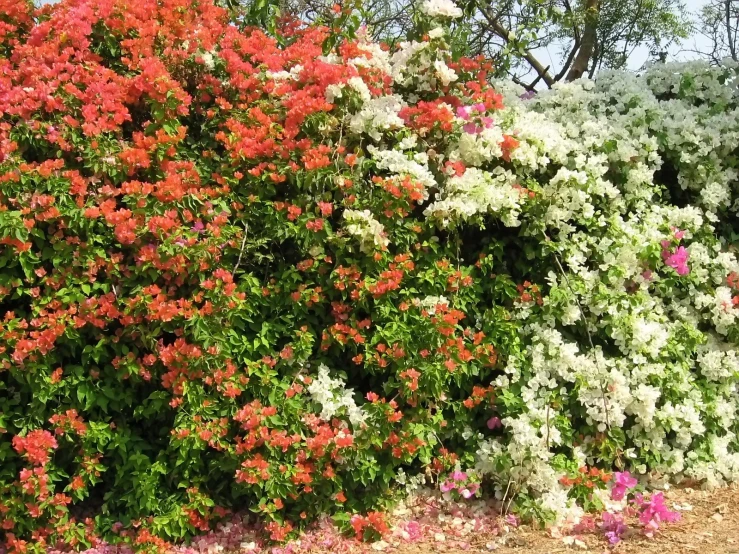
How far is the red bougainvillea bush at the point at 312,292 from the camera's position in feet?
10.3

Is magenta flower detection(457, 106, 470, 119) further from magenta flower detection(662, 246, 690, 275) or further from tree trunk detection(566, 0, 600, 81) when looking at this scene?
tree trunk detection(566, 0, 600, 81)

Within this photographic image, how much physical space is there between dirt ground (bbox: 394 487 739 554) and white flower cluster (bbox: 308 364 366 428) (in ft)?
2.15

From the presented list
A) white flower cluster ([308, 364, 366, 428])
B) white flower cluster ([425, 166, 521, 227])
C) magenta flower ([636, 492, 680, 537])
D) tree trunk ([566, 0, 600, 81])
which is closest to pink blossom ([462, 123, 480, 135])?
white flower cluster ([425, 166, 521, 227])

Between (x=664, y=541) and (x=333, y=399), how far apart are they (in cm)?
164

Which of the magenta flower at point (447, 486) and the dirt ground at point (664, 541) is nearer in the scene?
the dirt ground at point (664, 541)

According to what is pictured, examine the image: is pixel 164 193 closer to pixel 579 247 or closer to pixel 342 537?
pixel 342 537

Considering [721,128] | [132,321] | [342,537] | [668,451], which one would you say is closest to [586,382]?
[668,451]

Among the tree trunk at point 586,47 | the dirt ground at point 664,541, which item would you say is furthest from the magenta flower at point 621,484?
the tree trunk at point 586,47

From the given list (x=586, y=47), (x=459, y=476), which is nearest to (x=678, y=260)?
(x=459, y=476)

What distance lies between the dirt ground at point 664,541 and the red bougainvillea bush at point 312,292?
0.53 ft

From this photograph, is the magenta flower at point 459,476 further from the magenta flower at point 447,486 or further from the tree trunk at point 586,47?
the tree trunk at point 586,47

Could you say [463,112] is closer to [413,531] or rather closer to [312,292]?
[312,292]

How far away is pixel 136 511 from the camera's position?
10.6 ft

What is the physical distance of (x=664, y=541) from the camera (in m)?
3.15
